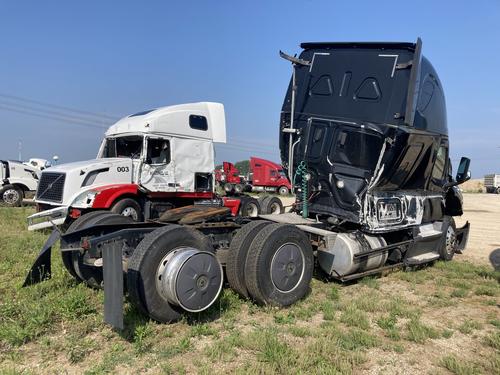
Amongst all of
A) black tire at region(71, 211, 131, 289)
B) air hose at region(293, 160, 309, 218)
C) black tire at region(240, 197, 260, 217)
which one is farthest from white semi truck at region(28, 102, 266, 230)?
air hose at region(293, 160, 309, 218)

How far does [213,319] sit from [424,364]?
2026 mm

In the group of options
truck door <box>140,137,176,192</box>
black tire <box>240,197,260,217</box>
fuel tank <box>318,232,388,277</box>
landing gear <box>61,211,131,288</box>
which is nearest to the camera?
landing gear <box>61,211,131,288</box>

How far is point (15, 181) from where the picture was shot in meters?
17.6

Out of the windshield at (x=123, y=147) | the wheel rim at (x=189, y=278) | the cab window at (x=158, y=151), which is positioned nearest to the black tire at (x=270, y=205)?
the cab window at (x=158, y=151)

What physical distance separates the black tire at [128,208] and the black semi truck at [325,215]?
14.3 ft

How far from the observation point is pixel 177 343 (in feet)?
12.6

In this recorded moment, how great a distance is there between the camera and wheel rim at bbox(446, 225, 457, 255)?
800 centimetres

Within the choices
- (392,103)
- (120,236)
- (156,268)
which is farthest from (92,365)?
(392,103)

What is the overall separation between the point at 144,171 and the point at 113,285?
24.4ft

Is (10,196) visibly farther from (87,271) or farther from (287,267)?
(287,267)

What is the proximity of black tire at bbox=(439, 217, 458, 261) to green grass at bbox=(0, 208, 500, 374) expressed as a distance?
1.85 m

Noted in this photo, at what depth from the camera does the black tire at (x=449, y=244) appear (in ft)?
25.7

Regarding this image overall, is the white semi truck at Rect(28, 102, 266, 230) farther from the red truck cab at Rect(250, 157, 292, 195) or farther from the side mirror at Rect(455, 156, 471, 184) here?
the red truck cab at Rect(250, 157, 292, 195)

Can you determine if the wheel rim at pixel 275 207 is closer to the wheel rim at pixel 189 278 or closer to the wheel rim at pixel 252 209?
the wheel rim at pixel 252 209
